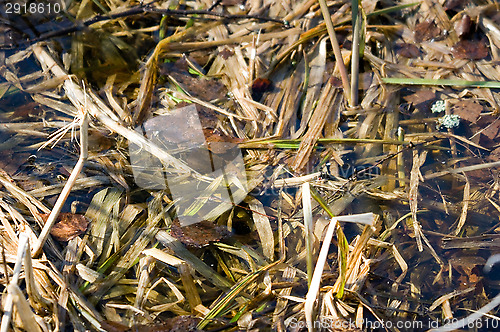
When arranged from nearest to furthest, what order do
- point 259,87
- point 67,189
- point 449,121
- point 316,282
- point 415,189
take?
point 316,282
point 67,189
point 415,189
point 449,121
point 259,87

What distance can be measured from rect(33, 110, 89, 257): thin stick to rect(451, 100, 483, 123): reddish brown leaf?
2.35 meters

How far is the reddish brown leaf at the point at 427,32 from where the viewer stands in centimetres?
288

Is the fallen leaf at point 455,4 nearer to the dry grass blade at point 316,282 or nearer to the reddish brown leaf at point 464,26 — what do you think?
the reddish brown leaf at point 464,26

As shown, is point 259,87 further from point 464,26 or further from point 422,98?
point 464,26

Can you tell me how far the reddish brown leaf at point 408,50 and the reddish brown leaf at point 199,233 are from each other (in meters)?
1.98

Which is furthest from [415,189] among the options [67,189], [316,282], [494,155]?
[67,189]

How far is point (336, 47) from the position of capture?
233 cm

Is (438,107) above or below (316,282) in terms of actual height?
above

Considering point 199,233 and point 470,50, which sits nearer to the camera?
point 199,233

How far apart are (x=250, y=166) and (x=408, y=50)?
1.63 m

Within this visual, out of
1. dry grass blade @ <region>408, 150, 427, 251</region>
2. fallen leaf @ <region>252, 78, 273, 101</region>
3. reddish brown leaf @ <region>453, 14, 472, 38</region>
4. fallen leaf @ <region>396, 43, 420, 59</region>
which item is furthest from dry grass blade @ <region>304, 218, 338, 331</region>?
reddish brown leaf @ <region>453, 14, 472, 38</region>

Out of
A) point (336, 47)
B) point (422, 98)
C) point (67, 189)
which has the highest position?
point (336, 47)

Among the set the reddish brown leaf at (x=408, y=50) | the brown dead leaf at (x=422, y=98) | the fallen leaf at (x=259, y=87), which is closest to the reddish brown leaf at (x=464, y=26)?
the reddish brown leaf at (x=408, y=50)

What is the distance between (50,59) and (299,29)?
6.41 feet
